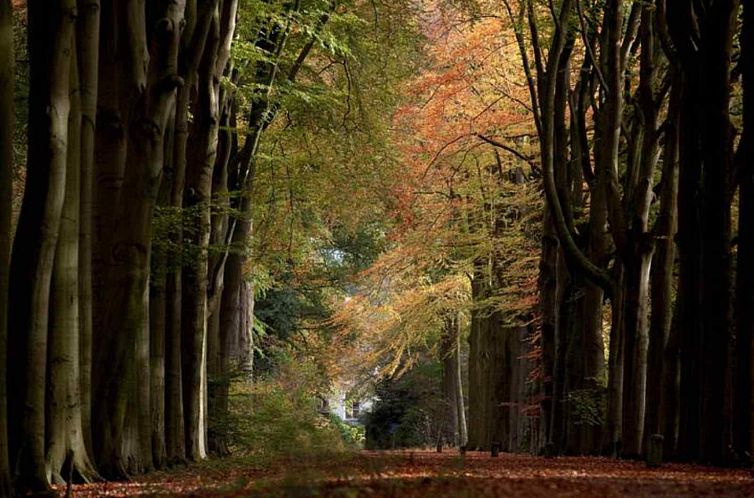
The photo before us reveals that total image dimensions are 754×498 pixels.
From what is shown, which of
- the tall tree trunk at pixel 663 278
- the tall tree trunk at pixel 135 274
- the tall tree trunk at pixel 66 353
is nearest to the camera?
the tall tree trunk at pixel 66 353

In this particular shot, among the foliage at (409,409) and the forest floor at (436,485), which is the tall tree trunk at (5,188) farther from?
the foliage at (409,409)

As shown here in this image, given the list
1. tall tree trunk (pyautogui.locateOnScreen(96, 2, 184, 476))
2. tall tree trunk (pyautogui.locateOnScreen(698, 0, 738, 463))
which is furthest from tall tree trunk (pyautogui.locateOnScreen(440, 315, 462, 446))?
tall tree trunk (pyautogui.locateOnScreen(96, 2, 184, 476))

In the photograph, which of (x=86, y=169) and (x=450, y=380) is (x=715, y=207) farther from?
(x=450, y=380)

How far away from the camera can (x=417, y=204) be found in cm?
3095

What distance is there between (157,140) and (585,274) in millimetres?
7780

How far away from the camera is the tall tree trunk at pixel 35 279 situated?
362 inches

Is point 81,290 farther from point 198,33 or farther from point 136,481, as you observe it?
point 198,33

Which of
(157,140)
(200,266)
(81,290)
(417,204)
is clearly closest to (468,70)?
(417,204)

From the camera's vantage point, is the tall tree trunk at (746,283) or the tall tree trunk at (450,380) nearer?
the tall tree trunk at (746,283)

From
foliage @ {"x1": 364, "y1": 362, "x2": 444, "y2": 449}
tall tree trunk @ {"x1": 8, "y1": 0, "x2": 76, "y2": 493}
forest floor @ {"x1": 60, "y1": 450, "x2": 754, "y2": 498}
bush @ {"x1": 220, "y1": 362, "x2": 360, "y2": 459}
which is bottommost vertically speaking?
foliage @ {"x1": 364, "y1": 362, "x2": 444, "y2": 449}

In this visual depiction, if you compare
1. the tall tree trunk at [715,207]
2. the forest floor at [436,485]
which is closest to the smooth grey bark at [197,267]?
the forest floor at [436,485]

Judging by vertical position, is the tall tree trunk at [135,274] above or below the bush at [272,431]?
above

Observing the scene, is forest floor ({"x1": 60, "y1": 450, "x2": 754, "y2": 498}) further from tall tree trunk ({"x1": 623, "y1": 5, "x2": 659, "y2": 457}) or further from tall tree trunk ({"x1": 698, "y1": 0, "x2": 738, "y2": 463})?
tall tree trunk ({"x1": 623, "y1": 5, "x2": 659, "y2": 457})

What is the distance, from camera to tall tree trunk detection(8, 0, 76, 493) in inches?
362
